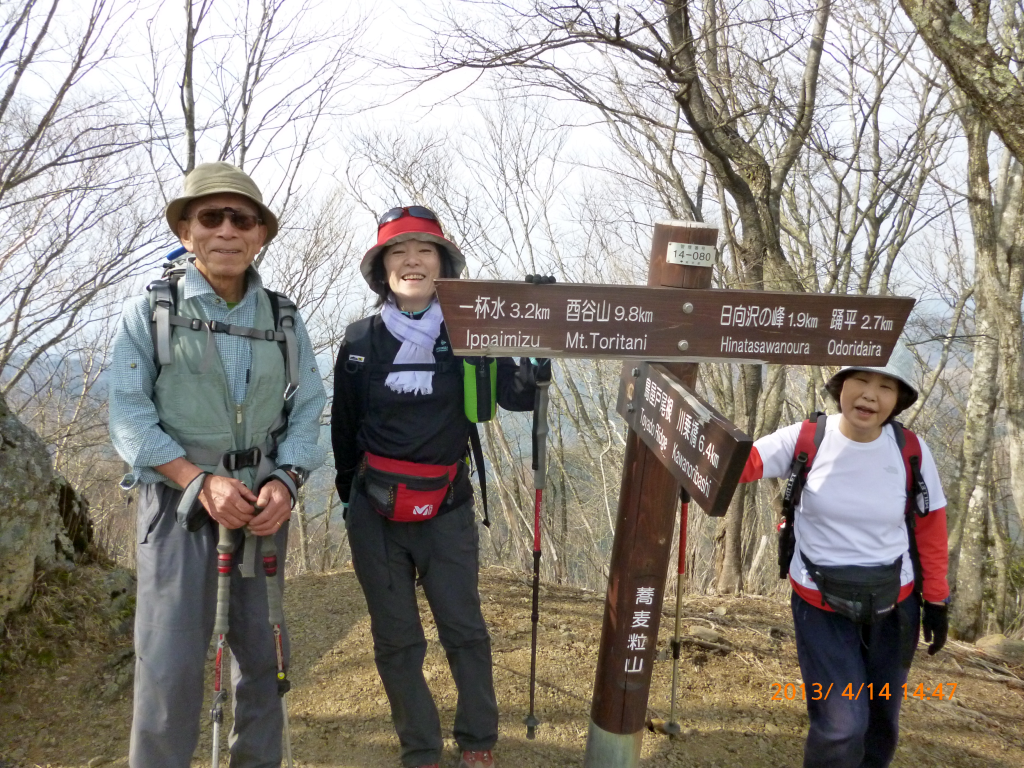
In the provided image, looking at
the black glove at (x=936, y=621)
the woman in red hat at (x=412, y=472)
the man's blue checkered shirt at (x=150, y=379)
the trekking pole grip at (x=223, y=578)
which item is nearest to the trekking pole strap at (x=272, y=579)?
the trekking pole grip at (x=223, y=578)

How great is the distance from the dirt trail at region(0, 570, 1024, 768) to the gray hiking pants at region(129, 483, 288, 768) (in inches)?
36.4

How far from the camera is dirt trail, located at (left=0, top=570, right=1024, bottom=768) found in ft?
9.63

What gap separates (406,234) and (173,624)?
1.48 m

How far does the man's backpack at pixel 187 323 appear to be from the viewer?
2.05 meters

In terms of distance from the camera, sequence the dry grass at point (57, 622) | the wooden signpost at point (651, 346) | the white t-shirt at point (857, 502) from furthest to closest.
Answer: the dry grass at point (57, 622) → the white t-shirt at point (857, 502) → the wooden signpost at point (651, 346)

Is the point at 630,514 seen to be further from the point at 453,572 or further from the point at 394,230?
the point at 394,230

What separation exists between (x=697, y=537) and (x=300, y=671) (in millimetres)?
6495

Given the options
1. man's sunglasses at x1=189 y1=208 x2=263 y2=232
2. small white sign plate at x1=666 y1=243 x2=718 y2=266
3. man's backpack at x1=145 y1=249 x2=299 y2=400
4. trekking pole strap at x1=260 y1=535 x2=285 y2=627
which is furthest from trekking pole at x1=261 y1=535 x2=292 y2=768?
small white sign plate at x1=666 y1=243 x2=718 y2=266

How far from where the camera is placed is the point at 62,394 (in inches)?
521

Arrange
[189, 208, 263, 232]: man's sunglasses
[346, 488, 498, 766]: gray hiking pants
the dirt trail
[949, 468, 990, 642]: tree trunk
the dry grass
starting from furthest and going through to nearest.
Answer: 1. [949, 468, 990, 642]: tree trunk
2. the dry grass
3. the dirt trail
4. [346, 488, 498, 766]: gray hiking pants
5. [189, 208, 263, 232]: man's sunglasses

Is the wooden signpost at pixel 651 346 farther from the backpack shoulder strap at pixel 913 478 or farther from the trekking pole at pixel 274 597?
the trekking pole at pixel 274 597

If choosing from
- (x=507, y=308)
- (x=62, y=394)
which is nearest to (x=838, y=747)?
(x=507, y=308)

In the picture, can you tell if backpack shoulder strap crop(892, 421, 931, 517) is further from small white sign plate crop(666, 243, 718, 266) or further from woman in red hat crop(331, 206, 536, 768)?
woman in red hat crop(331, 206, 536, 768)

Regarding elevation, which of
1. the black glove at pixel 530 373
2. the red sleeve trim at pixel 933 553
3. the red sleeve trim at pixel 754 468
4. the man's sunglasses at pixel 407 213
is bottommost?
the red sleeve trim at pixel 933 553
